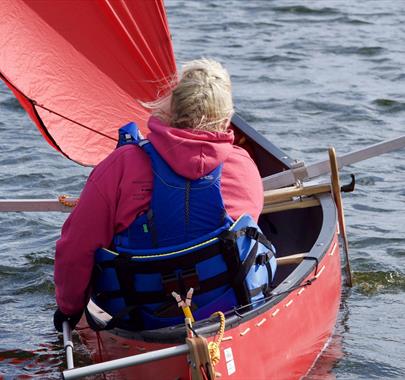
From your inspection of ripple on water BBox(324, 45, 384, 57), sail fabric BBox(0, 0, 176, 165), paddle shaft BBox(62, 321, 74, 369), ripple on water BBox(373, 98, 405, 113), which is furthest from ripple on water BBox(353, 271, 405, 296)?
ripple on water BBox(324, 45, 384, 57)

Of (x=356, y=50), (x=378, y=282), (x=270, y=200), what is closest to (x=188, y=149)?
(x=270, y=200)

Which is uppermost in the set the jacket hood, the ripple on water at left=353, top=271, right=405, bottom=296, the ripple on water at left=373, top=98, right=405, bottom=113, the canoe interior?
the jacket hood

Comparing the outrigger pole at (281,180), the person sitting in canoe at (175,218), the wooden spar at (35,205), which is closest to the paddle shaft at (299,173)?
the outrigger pole at (281,180)

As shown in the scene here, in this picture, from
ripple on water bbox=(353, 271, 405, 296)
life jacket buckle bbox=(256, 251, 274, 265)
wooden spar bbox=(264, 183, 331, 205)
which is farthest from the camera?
ripple on water bbox=(353, 271, 405, 296)

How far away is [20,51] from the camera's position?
16.0ft

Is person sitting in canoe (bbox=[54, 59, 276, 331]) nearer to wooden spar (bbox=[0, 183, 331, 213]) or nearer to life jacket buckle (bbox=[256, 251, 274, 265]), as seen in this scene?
life jacket buckle (bbox=[256, 251, 274, 265])

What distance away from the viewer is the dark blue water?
4809 millimetres

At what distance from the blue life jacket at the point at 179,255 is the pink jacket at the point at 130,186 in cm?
3

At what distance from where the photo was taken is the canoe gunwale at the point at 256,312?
3371mm

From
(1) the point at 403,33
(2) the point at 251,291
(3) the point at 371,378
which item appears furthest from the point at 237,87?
(2) the point at 251,291

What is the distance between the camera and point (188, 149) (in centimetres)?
342

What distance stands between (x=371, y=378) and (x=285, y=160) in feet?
4.31

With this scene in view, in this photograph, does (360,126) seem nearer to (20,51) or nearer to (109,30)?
(109,30)

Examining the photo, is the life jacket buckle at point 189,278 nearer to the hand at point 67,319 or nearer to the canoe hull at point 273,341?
the canoe hull at point 273,341
